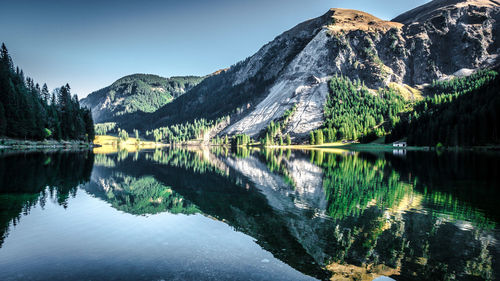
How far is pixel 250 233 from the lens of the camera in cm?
1554

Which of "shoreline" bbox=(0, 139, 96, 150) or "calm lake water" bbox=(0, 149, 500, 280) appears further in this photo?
"shoreline" bbox=(0, 139, 96, 150)

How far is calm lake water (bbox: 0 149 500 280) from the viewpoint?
10.9 m

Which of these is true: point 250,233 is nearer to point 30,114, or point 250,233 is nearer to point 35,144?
point 30,114

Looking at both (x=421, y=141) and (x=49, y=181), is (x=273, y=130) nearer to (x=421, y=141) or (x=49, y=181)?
(x=421, y=141)

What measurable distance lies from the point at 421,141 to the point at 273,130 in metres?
94.1

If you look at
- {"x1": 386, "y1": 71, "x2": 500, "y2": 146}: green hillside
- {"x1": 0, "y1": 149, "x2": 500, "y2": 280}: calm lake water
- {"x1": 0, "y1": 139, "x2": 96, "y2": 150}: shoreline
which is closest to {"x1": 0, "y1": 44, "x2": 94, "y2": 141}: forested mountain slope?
{"x1": 0, "y1": 139, "x2": 96, "y2": 150}: shoreline

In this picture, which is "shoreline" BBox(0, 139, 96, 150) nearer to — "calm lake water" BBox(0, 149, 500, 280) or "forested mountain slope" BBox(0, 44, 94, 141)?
"forested mountain slope" BBox(0, 44, 94, 141)

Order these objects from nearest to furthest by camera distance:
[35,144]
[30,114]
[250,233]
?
[250,233]
[30,114]
[35,144]

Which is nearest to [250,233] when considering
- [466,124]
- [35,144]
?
[466,124]

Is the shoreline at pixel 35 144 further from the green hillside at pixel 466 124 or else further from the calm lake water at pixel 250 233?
the green hillside at pixel 466 124

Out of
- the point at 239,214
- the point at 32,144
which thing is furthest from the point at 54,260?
the point at 32,144

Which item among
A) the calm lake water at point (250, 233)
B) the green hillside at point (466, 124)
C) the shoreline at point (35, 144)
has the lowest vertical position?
the calm lake water at point (250, 233)

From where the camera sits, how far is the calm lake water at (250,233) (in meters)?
10.9

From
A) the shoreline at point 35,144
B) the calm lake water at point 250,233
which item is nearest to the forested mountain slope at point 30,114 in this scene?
the shoreline at point 35,144
